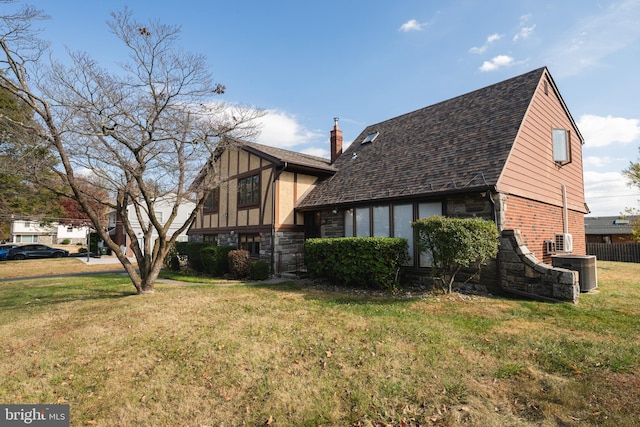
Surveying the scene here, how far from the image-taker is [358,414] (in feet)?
10.9

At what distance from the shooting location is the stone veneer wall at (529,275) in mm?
7363

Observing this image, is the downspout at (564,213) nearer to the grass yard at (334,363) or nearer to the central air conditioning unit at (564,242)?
the central air conditioning unit at (564,242)

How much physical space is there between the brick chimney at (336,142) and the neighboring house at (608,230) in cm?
3335

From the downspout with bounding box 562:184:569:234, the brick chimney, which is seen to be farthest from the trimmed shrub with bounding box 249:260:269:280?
the downspout with bounding box 562:184:569:234

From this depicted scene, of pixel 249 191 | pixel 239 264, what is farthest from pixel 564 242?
pixel 249 191

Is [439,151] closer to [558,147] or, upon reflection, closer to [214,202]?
[558,147]

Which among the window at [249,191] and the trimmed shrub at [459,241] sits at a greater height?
the window at [249,191]

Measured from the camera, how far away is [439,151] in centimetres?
1162

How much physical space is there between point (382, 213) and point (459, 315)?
5272mm

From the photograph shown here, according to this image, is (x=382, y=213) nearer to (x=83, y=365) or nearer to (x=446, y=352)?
(x=446, y=352)

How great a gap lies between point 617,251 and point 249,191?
25052 millimetres

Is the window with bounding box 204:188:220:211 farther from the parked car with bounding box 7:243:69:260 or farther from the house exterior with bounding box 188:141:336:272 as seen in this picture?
the parked car with bounding box 7:243:69:260

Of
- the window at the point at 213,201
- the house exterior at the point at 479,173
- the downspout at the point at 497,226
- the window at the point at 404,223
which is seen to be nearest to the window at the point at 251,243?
the house exterior at the point at 479,173

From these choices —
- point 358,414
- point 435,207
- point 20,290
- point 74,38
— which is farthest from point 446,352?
point 20,290
